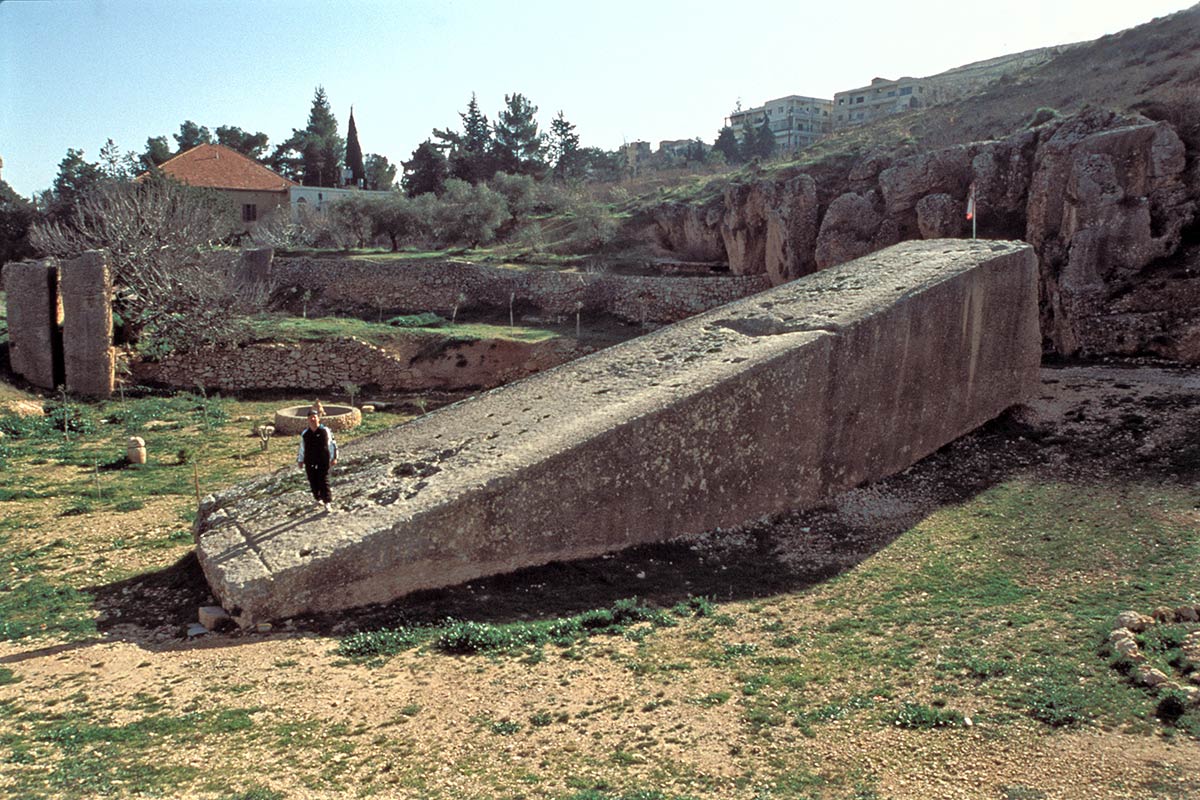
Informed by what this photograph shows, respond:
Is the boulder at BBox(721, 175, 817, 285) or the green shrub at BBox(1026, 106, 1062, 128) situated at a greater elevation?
the green shrub at BBox(1026, 106, 1062, 128)

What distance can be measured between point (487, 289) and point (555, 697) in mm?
21325

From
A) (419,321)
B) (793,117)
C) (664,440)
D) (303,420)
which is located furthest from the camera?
(793,117)

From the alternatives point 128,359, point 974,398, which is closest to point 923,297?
point 974,398

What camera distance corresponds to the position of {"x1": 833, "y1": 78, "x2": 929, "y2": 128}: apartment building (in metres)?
61.4

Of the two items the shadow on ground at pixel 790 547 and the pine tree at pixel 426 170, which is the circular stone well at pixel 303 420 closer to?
the shadow on ground at pixel 790 547

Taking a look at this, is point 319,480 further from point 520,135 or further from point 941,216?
point 520,135

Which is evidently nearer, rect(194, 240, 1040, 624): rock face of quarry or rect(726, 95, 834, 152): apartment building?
rect(194, 240, 1040, 624): rock face of quarry

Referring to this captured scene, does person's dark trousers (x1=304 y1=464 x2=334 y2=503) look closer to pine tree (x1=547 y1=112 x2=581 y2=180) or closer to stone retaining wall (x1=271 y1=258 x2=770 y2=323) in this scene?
stone retaining wall (x1=271 y1=258 x2=770 y2=323)

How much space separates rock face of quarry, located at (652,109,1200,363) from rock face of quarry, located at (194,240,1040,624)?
3201 millimetres

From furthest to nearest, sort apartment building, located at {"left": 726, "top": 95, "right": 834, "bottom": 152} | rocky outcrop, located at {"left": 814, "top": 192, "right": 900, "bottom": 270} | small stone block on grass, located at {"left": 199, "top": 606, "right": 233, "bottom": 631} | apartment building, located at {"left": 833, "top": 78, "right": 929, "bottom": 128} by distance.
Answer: apartment building, located at {"left": 726, "top": 95, "right": 834, "bottom": 152}
apartment building, located at {"left": 833, "top": 78, "right": 929, "bottom": 128}
rocky outcrop, located at {"left": 814, "top": 192, "right": 900, "bottom": 270}
small stone block on grass, located at {"left": 199, "top": 606, "right": 233, "bottom": 631}

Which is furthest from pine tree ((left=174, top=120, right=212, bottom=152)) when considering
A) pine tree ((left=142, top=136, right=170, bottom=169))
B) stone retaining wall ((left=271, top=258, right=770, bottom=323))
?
stone retaining wall ((left=271, top=258, right=770, bottom=323))

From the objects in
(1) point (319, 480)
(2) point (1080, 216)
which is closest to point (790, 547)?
(1) point (319, 480)

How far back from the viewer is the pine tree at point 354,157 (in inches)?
2008

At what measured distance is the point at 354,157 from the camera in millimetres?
51844
